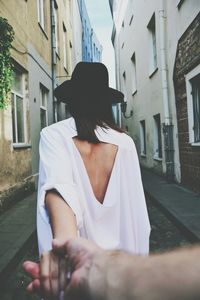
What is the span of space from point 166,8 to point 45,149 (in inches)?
397

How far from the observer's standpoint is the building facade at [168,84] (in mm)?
8547

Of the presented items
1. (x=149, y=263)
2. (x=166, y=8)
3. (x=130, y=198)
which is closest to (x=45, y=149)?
(x=130, y=198)

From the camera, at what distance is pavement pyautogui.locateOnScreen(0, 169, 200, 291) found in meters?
4.41

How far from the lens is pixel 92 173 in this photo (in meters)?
1.66

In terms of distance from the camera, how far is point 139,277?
0.67m

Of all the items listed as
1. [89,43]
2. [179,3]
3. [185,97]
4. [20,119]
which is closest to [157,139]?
[185,97]

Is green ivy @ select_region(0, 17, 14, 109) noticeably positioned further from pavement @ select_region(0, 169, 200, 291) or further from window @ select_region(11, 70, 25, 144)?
window @ select_region(11, 70, 25, 144)

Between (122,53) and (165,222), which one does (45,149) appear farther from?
(122,53)

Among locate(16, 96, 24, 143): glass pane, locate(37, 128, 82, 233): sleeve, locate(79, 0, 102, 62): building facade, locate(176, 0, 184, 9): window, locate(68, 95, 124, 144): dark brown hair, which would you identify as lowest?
locate(37, 128, 82, 233): sleeve

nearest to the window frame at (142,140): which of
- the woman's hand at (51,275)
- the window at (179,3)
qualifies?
the window at (179,3)

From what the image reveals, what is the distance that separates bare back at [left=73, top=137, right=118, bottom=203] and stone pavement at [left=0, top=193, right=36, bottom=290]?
8.21ft

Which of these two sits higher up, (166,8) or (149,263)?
(166,8)

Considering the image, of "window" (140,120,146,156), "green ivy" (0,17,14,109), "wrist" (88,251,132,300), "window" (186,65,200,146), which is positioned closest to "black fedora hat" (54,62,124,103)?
"wrist" (88,251,132,300)

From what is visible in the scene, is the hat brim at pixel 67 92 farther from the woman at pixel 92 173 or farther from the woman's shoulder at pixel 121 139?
the woman's shoulder at pixel 121 139
